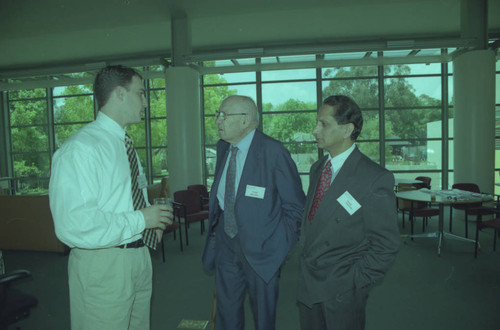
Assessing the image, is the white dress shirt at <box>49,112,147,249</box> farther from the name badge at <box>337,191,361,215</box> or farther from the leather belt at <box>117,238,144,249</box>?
the name badge at <box>337,191,361,215</box>

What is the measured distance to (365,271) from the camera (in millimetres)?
1496

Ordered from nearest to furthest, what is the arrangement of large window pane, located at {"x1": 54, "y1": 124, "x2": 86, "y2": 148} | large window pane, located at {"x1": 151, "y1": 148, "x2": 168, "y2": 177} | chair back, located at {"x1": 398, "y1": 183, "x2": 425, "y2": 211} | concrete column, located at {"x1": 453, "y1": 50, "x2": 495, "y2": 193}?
chair back, located at {"x1": 398, "y1": 183, "x2": 425, "y2": 211}, concrete column, located at {"x1": 453, "y1": 50, "x2": 495, "y2": 193}, large window pane, located at {"x1": 151, "y1": 148, "x2": 168, "y2": 177}, large window pane, located at {"x1": 54, "y1": 124, "x2": 86, "y2": 148}

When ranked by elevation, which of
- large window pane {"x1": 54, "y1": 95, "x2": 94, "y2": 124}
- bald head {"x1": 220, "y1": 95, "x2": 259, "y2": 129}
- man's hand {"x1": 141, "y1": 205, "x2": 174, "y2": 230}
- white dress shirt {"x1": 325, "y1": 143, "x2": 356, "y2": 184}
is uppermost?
large window pane {"x1": 54, "y1": 95, "x2": 94, "y2": 124}

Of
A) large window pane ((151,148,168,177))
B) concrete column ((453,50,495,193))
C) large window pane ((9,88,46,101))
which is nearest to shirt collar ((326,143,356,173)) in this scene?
concrete column ((453,50,495,193))

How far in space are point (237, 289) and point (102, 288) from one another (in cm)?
99

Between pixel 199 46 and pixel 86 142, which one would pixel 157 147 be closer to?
pixel 199 46

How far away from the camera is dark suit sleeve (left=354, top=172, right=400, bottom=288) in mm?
1465

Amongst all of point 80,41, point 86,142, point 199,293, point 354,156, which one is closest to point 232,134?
point 354,156

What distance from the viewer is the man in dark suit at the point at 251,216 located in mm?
1925

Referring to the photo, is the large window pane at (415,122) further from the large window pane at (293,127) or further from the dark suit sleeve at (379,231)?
the dark suit sleeve at (379,231)

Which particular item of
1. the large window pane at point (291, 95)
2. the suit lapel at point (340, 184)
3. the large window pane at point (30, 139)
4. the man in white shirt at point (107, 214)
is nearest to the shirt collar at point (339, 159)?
the suit lapel at point (340, 184)

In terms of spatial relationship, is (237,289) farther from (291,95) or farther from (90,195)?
(291,95)

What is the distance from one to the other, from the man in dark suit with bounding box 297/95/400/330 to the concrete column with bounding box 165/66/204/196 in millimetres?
6428

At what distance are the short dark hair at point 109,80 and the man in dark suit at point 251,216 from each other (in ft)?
2.47
